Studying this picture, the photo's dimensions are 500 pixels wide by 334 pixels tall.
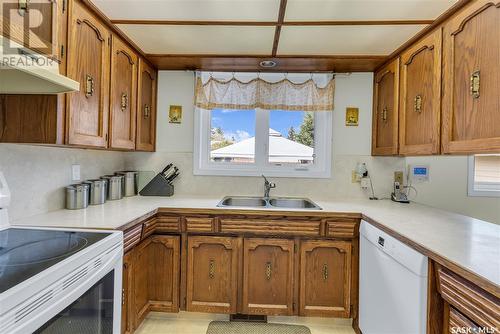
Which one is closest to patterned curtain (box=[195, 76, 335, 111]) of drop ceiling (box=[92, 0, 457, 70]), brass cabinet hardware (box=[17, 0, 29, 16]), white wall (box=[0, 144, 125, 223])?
drop ceiling (box=[92, 0, 457, 70])

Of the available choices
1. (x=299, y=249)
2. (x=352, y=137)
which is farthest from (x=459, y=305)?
(x=352, y=137)

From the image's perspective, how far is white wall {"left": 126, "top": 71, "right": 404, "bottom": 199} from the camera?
2.53m

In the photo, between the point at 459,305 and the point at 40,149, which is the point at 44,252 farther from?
the point at 459,305

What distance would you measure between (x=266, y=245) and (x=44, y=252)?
133 cm

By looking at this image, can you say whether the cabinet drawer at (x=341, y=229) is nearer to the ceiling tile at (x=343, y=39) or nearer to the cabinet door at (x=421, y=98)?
the cabinet door at (x=421, y=98)

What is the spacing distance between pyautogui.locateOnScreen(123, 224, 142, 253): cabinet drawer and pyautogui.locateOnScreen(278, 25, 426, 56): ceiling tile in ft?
5.14

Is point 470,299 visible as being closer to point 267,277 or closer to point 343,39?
point 267,277

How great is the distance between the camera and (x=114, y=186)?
2152 mm

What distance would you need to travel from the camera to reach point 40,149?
1.58 metres

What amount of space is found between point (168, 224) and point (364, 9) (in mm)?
1858

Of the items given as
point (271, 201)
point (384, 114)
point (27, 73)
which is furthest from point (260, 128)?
point (27, 73)

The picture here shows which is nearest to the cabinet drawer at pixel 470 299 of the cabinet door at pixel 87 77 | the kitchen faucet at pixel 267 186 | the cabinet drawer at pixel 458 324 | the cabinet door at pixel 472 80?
the cabinet drawer at pixel 458 324

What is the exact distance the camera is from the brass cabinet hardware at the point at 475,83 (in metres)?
1.31

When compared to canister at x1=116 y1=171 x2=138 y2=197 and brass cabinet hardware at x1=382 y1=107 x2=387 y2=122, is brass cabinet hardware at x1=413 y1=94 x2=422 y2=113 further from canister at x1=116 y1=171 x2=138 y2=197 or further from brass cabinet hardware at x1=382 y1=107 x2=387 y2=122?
canister at x1=116 y1=171 x2=138 y2=197
